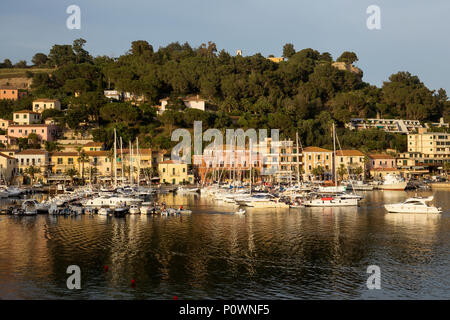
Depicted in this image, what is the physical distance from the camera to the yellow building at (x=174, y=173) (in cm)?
8700

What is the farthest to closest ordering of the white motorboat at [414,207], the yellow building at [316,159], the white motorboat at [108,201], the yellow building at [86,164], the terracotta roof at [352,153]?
the terracotta roof at [352,153] → the yellow building at [316,159] → the yellow building at [86,164] → the white motorboat at [108,201] → the white motorboat at [414,207]

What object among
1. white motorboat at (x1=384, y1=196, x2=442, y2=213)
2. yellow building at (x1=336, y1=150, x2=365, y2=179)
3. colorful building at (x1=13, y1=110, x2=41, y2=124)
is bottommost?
white motorboat at (x1=384, y1=196, x2=442, y2=213)

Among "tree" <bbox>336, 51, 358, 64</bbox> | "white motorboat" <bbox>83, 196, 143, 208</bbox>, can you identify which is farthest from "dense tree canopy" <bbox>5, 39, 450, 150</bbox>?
"white motorboat" <bbox>83, 196, 143, 208</bbox>

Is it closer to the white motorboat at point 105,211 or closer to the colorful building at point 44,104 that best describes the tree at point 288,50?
the colorful building at point 44,104

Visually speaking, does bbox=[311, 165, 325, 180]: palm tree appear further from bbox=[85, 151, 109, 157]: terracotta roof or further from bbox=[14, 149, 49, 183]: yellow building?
bbox=[14, 149, 49, 183]: yellow building

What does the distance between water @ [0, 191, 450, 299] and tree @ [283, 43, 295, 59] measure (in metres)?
124

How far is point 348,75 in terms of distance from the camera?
5320 inches

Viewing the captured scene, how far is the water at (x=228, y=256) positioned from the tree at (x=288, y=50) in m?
124

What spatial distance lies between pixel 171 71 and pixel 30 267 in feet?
312

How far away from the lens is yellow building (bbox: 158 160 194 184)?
87.0 m

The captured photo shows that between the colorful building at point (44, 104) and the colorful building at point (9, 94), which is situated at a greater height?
the colorful building at point (9, 94)

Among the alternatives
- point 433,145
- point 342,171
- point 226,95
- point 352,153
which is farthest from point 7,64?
point 433,145

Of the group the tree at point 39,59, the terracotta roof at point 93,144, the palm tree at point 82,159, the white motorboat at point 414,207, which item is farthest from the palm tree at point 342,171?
the tree at point 39,59
